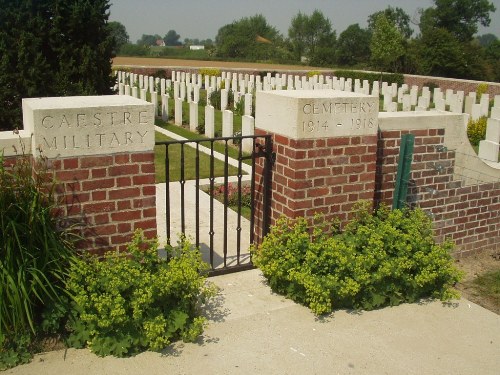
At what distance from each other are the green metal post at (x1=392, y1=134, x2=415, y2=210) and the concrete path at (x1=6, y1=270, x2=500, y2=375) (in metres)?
1.13

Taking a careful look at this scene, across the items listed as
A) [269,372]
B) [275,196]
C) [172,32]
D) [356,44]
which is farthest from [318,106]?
[172,32]

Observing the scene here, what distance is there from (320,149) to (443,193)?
1.77m

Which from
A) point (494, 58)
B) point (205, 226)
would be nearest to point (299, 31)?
point (494, 58)

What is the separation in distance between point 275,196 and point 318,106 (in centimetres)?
86

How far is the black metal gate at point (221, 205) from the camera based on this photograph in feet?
14.3

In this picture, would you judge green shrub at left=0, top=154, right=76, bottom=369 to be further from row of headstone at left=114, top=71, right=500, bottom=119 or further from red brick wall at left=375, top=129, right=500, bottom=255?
row of headstone at left=114, top=71, right=500, bottom=119

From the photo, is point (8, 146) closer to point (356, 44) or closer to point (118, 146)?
point (118, 146)

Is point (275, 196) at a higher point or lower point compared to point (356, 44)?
lower

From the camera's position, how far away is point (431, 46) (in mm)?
34656

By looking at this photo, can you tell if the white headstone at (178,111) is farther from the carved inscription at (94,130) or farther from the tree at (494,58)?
the tree at (494,58)

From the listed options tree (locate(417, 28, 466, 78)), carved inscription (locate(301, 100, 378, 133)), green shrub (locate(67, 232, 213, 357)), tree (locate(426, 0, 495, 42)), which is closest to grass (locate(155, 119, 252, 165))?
carved inscription (locate(301, 100, 378, 133))

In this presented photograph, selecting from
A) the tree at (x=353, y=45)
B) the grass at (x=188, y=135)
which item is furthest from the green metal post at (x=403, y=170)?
the tree at (x=353, y=45)

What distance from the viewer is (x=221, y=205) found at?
6883mm

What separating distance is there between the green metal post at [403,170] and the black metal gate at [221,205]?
3.99 feet
